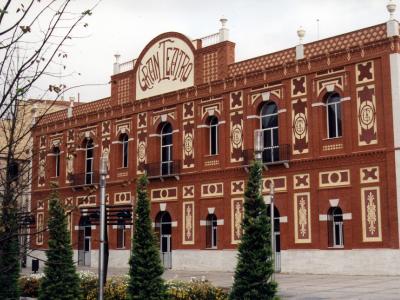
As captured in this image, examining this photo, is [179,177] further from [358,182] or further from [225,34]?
[358,182]

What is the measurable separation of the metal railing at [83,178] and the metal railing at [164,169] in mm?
5043

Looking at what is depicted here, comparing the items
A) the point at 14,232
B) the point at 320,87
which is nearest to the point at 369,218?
the point at 320,87

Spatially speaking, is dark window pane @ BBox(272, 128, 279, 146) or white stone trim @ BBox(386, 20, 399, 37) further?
dark window pane @ BBox(272, 128, 279, 146)

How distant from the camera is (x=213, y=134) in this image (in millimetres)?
34312

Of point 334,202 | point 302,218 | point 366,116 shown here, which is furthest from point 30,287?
point 366,116

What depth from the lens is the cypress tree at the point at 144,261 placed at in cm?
1720

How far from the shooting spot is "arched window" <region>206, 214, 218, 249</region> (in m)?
33.2

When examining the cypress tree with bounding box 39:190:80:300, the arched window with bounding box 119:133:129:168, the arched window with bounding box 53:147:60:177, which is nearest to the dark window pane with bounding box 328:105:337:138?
the arched window with bounding box 119:133:129:168

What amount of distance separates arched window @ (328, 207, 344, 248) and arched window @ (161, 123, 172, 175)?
10773 millimetres

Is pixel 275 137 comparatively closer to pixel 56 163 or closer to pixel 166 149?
pixel 166 149

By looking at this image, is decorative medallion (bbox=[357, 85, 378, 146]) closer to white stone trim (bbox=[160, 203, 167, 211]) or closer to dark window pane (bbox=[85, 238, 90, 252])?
white stone trim (bbox=[160, 203, 167, 211])

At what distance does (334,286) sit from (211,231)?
492 inches

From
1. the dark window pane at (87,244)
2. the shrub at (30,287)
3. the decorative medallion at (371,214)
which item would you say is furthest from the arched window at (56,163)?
the decorative medallion at (371,214)

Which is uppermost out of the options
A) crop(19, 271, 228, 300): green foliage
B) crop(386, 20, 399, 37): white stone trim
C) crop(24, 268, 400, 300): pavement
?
crop(386, 20, 399, 37): white stone trim
